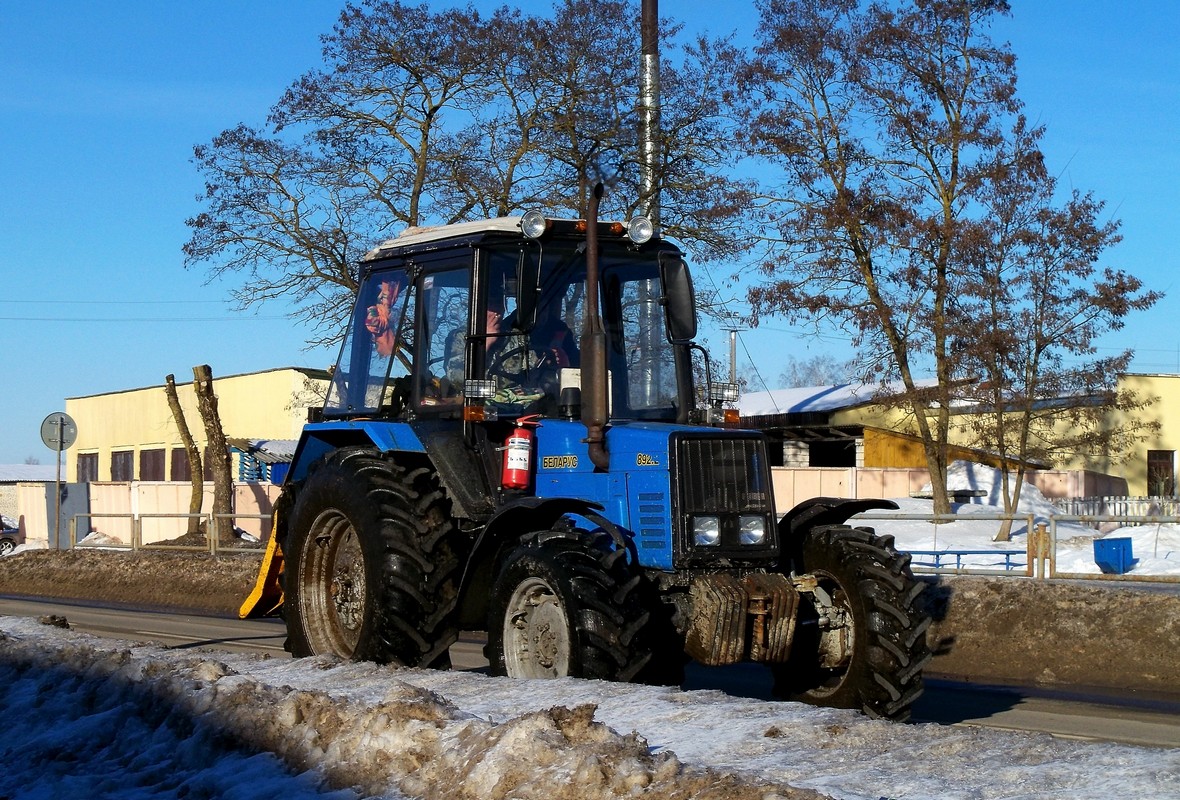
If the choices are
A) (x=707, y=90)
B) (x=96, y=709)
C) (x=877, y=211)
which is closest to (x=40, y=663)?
(x=96, y=709)

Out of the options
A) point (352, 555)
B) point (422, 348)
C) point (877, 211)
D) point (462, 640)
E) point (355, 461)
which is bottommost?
point (462, 640)

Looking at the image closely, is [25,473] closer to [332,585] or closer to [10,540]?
[10,540]

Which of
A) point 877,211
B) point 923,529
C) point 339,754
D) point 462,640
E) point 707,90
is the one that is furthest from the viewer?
point 877,211

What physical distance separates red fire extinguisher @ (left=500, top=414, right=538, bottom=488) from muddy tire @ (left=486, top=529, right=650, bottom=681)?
0.78 m

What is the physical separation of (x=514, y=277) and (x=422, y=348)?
0.94 meters

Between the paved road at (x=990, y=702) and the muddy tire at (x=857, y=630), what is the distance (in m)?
1.08

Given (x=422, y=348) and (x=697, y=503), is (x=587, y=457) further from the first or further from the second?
(x=422, y=348)

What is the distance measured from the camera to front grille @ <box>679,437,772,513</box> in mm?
8547

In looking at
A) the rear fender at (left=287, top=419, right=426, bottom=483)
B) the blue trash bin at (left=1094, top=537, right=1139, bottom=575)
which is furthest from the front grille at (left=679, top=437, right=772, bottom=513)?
the blue trash bin at (left=1094, top=537, right=1139, bottom=575)

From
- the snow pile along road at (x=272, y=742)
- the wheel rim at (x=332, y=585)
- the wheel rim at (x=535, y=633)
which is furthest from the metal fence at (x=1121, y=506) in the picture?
the snow pile along road at (x=272, y=742)

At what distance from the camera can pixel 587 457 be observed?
29.6 ft

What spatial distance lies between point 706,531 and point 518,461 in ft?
4.62

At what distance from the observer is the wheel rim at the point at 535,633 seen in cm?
827

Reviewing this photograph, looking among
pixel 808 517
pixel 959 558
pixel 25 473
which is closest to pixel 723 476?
pixel 808 517
